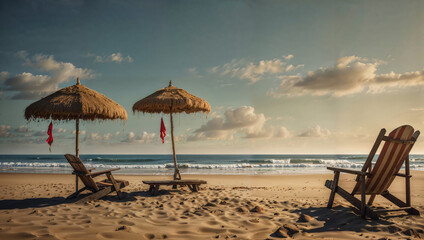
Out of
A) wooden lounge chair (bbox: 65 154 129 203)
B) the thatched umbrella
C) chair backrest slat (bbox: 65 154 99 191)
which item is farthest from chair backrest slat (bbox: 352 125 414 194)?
chair backrest slat (bbox: 65 154 99 191)

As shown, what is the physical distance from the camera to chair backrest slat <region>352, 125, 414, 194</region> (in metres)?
3.87

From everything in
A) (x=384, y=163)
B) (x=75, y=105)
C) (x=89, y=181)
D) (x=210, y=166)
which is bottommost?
(x=210, y=166)

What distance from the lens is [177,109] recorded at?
8258mm

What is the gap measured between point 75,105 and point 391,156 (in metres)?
6.33

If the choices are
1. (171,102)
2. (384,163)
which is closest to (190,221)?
(384,163)

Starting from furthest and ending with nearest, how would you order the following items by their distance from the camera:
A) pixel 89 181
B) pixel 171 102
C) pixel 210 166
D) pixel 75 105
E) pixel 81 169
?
pixel 210 166 → pixel 171 102 → pixel 75 105 → pixel 89 181 → pixel 81 169

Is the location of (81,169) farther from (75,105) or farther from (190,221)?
(190,221)

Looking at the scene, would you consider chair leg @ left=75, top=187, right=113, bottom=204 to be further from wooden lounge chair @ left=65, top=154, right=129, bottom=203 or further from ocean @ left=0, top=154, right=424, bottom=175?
ocean @ left=0, top=154, right=424, bottom=175

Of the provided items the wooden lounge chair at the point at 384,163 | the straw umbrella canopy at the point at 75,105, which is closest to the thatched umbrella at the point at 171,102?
the straw umbrella canopy at the point at 75,105

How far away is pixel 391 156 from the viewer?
394 centimetres

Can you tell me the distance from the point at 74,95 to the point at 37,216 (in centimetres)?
319

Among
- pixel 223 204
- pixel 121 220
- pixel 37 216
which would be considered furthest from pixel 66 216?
pixel 223 204

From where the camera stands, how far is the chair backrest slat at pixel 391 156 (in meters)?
3.87

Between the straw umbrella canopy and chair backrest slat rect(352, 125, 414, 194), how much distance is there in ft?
19.1
